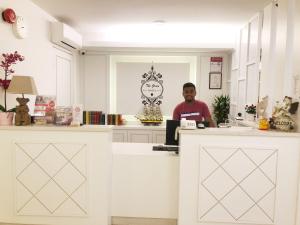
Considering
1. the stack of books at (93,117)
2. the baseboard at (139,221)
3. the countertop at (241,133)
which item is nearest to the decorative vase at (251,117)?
the countertop at (241,133)

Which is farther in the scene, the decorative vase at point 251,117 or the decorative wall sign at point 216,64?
the decorative wall sign at point 216,64

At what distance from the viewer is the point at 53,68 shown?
14.3 ft

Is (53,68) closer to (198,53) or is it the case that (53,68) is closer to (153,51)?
(153,51)

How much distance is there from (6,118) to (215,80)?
408 centimetres

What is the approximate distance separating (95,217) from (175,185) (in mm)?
822

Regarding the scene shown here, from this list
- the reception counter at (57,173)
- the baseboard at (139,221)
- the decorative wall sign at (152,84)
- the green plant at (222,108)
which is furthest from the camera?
the decorative wall sign at (152,84)

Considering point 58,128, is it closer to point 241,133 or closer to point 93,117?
point 241,133

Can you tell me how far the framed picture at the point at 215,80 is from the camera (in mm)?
5504

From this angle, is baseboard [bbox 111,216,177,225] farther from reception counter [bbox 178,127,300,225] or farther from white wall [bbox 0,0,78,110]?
white wall [bbox 0,0,78,110]

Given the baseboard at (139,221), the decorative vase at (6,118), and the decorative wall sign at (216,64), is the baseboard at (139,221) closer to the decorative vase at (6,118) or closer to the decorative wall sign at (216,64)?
the decorative vase at (6,118)

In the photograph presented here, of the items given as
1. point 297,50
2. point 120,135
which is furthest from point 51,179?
point 120,135

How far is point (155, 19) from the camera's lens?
436 cm

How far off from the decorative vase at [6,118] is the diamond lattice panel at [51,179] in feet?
0.80

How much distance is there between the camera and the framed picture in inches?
217
